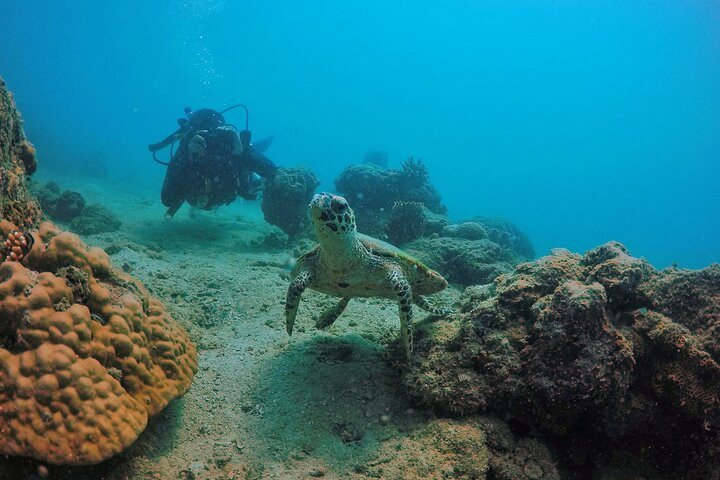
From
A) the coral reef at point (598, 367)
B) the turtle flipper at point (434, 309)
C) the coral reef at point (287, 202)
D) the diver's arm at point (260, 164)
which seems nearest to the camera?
the coral reef at point (598, 367)

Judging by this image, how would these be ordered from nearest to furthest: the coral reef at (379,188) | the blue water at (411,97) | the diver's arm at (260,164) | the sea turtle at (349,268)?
the sea turtle at (349,268) → the diver's arm at (260,164) → the coral reef at (379,188) → the blue water at (411,97)

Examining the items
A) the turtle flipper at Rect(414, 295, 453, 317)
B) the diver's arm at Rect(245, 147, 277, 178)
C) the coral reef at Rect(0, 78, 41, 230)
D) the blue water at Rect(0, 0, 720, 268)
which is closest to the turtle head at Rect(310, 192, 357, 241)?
the turtle flipper at Rect(414, 295, 453, 317)

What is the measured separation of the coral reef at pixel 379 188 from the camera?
48.7 feet

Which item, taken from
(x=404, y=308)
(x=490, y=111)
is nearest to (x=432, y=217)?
(x=404, y=308)

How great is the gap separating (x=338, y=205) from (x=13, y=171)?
3.70m

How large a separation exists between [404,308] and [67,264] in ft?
10.6

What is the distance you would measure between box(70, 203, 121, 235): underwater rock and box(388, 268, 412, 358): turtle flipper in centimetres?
944

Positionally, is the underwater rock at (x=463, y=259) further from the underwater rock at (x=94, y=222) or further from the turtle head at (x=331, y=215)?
the underwater rock at (x=94, y=222)

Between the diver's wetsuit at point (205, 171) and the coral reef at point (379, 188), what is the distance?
5.09m

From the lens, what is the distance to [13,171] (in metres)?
4.02

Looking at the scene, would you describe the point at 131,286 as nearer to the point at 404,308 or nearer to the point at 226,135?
the point at 404,308

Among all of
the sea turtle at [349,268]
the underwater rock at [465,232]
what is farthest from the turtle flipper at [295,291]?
the underwater rock at [465,232]

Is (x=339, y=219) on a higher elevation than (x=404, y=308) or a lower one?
higher

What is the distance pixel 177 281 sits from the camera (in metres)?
6.57
